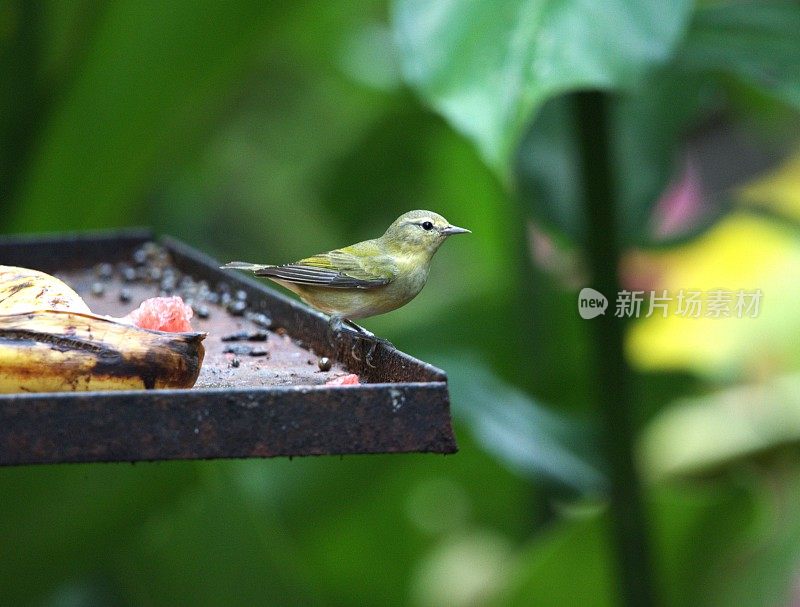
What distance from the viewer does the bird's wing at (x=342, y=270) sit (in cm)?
190

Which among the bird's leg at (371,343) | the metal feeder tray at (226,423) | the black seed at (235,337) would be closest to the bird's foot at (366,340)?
the bird's leg at (371,343)

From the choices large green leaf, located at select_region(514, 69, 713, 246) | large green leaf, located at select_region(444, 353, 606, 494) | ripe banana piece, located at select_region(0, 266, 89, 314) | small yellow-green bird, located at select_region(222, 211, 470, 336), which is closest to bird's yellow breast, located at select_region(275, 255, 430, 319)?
small yellow-green bird, located at select_region(222, 211, 470, 336)

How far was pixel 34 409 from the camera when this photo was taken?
4.23 feet

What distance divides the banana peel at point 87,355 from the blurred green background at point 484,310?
2.83 feet

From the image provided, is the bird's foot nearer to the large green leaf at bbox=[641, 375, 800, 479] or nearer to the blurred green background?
the blurred green background

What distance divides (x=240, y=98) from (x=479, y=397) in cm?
281

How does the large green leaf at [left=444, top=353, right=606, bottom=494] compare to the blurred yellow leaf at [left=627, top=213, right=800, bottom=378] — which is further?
the blurred yellow leaf at [left=627, top=213, right=800, bottom=378]

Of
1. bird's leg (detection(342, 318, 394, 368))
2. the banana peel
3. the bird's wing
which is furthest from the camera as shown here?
the bird's wing

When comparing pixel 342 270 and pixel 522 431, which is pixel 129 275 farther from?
pixel 522 431

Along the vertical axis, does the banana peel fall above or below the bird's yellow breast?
above

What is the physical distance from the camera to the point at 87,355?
1430 mm

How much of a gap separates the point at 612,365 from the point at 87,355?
1.83 metres

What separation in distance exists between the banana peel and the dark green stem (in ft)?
5.47

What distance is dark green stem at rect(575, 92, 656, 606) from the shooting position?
2.91m
